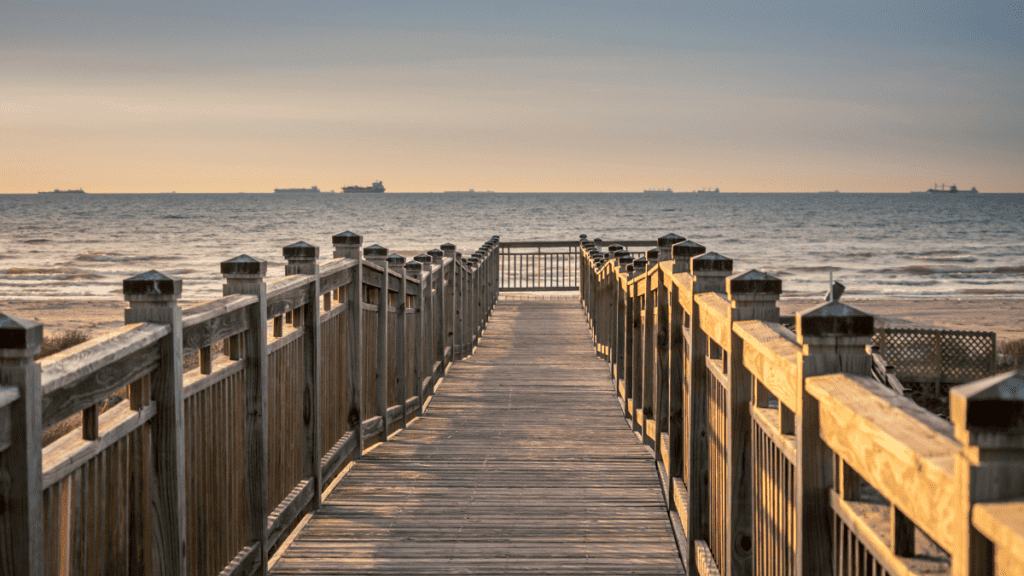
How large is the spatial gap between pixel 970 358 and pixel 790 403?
1056 centimetres

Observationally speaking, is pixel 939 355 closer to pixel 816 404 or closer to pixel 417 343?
pixel 417 343

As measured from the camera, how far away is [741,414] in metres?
3.23

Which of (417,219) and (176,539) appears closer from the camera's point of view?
(176,539)

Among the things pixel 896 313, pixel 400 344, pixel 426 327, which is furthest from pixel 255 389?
pixel 896 313

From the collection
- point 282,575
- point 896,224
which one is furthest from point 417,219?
point 282,575

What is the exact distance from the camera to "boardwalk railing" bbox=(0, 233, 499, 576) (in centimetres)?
216

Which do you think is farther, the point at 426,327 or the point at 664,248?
the point at 426,327

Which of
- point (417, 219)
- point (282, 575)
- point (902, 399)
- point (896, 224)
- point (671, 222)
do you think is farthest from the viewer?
point (417, 219)

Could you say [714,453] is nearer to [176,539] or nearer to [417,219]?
[176,539]

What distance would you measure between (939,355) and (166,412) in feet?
35.7

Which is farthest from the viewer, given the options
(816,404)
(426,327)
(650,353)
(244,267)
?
(426,327)

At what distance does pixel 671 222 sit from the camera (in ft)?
304

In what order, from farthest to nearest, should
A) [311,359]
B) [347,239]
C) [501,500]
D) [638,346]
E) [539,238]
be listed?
[539,238], [638,346], [347,239], [501,500], [311,359]

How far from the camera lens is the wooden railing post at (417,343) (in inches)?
329
